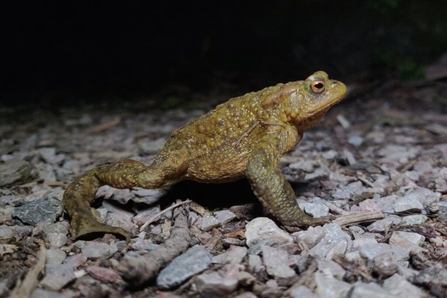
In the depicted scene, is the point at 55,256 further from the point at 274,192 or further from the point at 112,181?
the point at 274,192

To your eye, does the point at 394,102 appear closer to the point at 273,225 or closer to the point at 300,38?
the point at 300,38

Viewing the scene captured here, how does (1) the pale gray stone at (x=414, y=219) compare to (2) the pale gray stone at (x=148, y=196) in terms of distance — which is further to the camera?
(2) the pale gray stone at (x=148, y=196)

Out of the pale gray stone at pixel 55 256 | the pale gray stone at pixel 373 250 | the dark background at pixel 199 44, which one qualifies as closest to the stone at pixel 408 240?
the pale gray stone at pixel 373 250

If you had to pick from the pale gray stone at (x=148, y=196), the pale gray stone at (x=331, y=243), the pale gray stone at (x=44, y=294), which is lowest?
the pale gray stone at (x=331, y=243)

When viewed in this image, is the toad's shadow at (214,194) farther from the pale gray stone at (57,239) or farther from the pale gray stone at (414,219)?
the pale gray stone at (414,219)

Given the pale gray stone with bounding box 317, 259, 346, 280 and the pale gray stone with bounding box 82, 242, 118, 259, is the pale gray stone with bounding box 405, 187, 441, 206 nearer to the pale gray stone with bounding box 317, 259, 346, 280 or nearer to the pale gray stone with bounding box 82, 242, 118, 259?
the pale gray stone with bounding box 317, 259, 346, 280

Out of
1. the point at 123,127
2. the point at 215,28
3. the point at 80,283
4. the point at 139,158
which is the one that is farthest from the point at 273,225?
the point at 215,28
